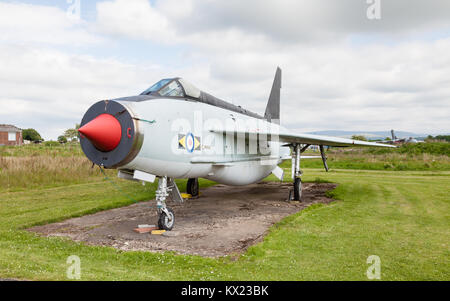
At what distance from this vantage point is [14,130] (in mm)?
59781

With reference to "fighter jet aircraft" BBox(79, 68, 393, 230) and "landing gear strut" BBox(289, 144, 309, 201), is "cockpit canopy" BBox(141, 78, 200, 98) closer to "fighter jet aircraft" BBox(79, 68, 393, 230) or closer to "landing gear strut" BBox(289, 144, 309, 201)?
"fighter jet aircraft" BBox(79, 68, 393, 230)

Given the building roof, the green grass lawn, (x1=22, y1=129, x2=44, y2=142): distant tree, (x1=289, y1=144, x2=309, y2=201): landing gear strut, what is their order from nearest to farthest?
the green grass lawn, (x1=289, y1=144, x2=309, y2=201): landing gear strut, the building roof, (x1=22, y1=129, x2=44, y2=142): distant tree

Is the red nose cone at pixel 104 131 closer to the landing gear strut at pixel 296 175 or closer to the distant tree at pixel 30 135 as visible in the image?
the landing gear strut at pixel 296 175

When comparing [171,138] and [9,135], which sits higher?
[9,135]

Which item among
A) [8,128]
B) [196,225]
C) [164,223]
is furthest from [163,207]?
[8,128]

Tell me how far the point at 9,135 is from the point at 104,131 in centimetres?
6590

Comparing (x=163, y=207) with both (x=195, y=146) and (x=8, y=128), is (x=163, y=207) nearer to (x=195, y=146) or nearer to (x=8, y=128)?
(x=195, y=146)

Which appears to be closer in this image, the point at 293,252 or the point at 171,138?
the point at 293,252

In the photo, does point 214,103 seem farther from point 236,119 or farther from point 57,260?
point 57,260

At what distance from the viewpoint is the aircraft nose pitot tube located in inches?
223

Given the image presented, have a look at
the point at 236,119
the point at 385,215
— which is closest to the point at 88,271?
the point at 236,119

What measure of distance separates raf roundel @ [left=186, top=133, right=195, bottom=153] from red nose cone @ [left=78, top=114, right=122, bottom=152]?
1.89 m

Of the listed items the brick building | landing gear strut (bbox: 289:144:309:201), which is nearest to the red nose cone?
landing gear strut (bbox: 289:144:309:201)

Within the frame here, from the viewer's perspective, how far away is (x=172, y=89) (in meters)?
7.63
